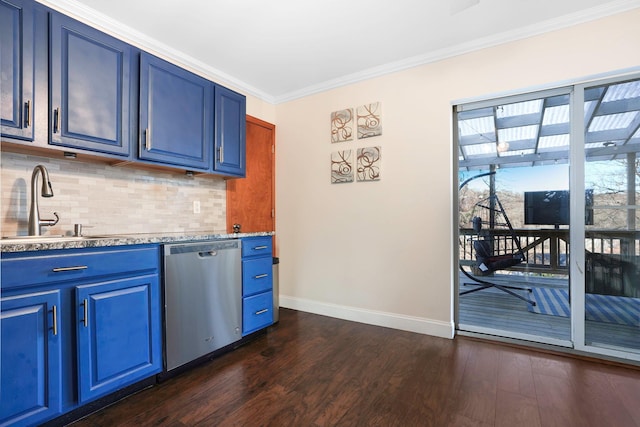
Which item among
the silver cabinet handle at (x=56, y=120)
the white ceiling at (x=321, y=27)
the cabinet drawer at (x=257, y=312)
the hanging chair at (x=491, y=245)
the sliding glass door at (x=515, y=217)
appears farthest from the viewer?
the hanging chair at (x=491, y=245)

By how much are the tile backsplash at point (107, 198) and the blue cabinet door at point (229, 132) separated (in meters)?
0.32

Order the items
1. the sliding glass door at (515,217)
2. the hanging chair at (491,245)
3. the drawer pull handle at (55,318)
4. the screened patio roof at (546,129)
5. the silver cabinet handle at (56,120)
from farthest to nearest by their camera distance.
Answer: the hanging chair at (491,245)
the sliding glass door at (515,217)
the screened patio roof at (546,129)
the silver cabinet handle at (56,120)
the drawer pull handle at (55,318)

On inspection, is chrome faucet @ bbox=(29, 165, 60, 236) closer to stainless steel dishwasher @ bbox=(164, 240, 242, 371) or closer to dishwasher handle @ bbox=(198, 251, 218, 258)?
stainless steel dishwasher @ bbox=(164, 240, 242, 371)

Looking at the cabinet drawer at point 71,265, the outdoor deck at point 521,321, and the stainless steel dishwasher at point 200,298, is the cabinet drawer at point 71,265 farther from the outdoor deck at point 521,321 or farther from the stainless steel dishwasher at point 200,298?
the outdoor deck at point 521,321

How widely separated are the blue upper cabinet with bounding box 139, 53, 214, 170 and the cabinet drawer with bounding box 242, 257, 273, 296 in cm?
97

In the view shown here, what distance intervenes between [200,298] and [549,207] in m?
2.91

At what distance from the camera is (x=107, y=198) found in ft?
7.24

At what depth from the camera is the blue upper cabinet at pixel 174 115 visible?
214 centimetres

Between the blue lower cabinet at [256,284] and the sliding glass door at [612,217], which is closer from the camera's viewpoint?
the sliding glass door at [612,217]

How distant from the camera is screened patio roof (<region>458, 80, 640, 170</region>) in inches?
84.7

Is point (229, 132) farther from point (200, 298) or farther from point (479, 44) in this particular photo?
point (479, 44)

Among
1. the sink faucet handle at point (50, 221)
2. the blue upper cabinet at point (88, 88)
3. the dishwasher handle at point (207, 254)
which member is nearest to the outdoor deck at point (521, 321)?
the dishwasher handle at point (207, 254)

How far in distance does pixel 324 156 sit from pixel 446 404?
2.51m

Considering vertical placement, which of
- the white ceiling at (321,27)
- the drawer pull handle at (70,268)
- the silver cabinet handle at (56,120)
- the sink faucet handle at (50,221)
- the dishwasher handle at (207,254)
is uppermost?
the white ceiling at (321,27)
